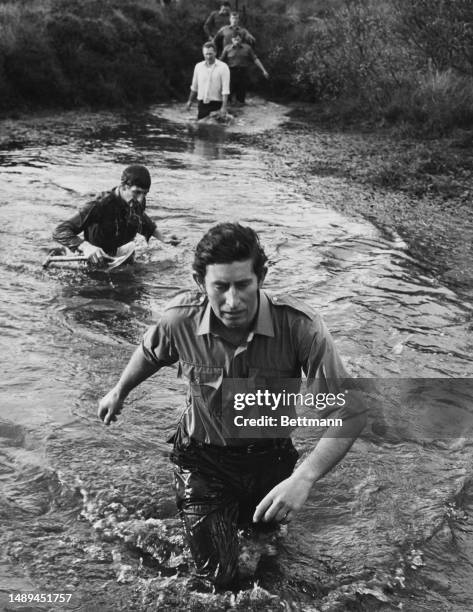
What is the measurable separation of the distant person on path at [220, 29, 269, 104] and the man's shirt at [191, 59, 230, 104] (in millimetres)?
2632

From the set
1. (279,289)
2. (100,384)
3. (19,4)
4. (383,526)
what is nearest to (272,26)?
(19,4)

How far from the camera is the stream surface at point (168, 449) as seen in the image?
435 centimetres

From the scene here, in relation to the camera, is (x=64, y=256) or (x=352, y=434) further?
(x=64, y=256)

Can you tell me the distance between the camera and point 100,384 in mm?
6660

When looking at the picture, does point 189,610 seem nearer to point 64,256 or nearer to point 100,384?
point 100,384

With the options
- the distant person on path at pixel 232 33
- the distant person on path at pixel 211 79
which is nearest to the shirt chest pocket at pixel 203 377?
the distant person on path at pixel 211 79

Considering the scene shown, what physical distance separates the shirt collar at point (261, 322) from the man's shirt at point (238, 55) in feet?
62.7

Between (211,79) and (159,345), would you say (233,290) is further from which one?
(211,79)

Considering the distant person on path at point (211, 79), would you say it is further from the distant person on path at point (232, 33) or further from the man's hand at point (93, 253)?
the man's hand at point (93, 253)

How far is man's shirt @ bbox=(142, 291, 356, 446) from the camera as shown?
372cm

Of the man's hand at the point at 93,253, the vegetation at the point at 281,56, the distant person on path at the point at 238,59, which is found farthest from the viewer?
the distant person on path at the point at 238,59

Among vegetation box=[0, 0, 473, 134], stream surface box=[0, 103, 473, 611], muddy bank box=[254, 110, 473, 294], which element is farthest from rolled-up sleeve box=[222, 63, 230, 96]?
stream surface box=[0, 103, 473, 611]

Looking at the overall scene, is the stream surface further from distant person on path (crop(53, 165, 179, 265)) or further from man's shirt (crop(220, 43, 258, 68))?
man's shirt (crop(220, 43, 258, 68))

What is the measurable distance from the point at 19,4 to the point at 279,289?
642 inches
